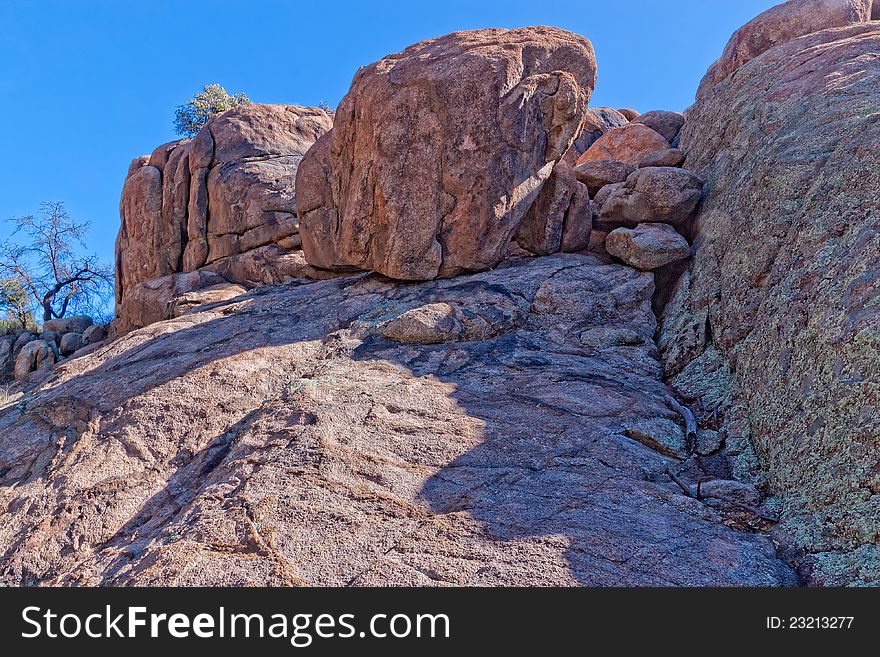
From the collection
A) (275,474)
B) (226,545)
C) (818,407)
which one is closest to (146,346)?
(275,474)

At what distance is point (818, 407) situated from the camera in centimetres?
430

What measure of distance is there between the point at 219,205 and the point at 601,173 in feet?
26.8

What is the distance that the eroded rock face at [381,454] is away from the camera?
12.0 feet

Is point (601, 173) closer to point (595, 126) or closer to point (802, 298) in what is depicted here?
point (802, 298)

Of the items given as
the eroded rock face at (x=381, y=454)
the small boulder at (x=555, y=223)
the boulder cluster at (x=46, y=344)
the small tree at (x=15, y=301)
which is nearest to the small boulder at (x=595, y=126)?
the small boulder at (x=555, y=223)

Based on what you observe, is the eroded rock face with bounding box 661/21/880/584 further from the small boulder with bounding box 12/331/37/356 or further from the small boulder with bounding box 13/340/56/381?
the small boulder with bounding box 12/331/37/356

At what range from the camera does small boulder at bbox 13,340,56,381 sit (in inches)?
572

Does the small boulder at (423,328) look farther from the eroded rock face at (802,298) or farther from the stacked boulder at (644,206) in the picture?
the stacked boulder at (644,206)

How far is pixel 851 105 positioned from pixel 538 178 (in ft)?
12.4

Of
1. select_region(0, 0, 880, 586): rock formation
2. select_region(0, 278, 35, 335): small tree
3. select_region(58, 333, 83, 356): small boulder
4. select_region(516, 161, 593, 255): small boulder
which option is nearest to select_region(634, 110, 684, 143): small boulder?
select_region(0, 0, 880, 586): rock formation

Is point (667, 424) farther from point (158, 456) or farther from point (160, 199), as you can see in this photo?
point (160, 199)

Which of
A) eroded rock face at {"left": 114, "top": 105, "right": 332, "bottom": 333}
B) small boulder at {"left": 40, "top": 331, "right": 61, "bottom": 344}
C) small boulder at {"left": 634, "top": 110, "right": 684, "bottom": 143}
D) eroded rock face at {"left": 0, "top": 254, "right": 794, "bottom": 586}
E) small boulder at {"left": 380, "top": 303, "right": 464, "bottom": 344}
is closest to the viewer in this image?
eroded rock face at {"left": 0, "top": 254, "right": 794, "bottom": 586}

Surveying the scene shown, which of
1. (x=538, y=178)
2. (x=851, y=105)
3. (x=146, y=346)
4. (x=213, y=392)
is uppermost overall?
(x=538, y=178)

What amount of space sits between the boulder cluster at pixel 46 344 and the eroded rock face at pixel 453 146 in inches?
345
